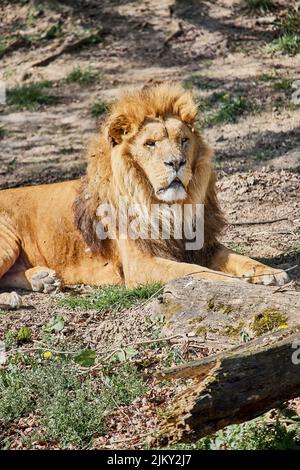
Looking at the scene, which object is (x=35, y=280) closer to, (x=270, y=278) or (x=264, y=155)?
(x=270, y=278)

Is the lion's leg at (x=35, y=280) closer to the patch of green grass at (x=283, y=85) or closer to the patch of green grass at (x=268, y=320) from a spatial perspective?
the patch of green grass at (x=268, y=320)

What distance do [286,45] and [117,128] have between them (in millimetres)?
5392

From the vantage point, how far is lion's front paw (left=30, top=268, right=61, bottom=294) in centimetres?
835

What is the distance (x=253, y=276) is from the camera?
7297mm

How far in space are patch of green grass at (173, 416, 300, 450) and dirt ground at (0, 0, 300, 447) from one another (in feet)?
9.58

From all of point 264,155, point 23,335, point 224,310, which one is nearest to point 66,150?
point 264,155

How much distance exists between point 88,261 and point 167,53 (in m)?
5.50

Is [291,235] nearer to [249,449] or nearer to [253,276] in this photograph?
[253,276]

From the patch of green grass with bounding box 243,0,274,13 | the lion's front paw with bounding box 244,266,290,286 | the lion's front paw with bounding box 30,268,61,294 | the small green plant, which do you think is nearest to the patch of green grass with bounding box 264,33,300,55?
the patch of green grass with bounding box 243,0,274,13

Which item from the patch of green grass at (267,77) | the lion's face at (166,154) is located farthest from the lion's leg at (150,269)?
the patch of green grass at (267,77)

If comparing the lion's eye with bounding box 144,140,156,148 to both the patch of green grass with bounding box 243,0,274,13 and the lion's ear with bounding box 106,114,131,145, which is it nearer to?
the lion's ear with bounding box 106,114,131,145

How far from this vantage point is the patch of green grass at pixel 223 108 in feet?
38.2

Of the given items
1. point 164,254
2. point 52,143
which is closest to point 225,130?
point 52,143

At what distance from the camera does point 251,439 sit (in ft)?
17.5
